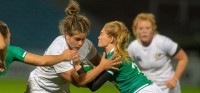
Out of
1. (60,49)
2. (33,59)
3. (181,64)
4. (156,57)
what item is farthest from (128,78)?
(181,64)

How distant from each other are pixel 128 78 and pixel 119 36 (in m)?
0.41

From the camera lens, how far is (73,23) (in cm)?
579

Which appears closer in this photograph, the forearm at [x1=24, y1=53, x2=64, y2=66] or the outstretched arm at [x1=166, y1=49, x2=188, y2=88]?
the forearm at [x1=24, y1=53, x2=64, y2=66]

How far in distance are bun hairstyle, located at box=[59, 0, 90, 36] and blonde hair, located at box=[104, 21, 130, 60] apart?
0.75 ft

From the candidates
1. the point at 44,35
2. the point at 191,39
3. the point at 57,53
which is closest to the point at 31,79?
the point at 57,53

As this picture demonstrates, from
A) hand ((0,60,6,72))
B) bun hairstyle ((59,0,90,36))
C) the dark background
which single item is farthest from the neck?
the dark background

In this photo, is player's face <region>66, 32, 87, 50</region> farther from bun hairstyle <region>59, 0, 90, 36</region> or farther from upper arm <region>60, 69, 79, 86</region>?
upper arm <region>60, 69, 79, 86</region>

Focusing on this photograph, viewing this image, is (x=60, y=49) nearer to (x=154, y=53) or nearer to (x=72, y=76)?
(x=72, y=76)

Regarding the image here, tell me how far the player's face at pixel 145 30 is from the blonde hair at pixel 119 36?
5.15ft

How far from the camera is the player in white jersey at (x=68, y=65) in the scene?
5.69 metres

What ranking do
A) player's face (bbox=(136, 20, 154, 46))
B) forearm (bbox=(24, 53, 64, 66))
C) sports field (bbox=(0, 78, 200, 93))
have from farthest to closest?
sports field (bbox=(0, 78, 200, 93)) < player's face (bbox=(136, 20, 154, 46)) < forearm (bbox=(24, 53, 64, 66))

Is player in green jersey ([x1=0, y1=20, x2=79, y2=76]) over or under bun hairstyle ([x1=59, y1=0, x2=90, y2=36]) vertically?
under

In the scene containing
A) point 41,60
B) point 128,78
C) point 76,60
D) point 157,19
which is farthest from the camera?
point 157,19

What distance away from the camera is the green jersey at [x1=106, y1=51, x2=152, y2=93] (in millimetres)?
5770
